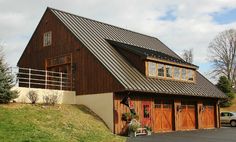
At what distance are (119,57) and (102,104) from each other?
4.63 m

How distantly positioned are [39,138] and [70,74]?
12045 millimetres

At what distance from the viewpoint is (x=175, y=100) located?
98.3 ft

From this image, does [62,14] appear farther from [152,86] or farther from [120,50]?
[152,86]

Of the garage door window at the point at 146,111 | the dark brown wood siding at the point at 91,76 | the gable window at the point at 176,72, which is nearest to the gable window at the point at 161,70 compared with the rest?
the gable window at the point at 176,72

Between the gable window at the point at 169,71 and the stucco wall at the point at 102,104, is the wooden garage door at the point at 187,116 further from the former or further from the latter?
the stucco wall at the point at 102,104

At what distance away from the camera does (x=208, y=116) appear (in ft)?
116

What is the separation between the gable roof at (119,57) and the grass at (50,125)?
332cm

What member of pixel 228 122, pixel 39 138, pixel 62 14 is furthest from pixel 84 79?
pixel 228 122

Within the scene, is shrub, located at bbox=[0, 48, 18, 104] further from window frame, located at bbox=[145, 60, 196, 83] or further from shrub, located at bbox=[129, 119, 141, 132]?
window frame, located at bbox=[145, 60, 196, 83]

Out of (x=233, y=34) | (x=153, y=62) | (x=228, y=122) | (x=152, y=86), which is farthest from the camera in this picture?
(x=233, y=34)

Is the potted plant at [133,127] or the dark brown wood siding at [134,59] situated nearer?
the potted plant at [133,127]

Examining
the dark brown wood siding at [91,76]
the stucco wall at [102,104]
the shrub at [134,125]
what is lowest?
the shrub at [134,125]

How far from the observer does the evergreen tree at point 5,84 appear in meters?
22.3

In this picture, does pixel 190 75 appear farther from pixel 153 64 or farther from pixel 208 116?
pixel 153 64
